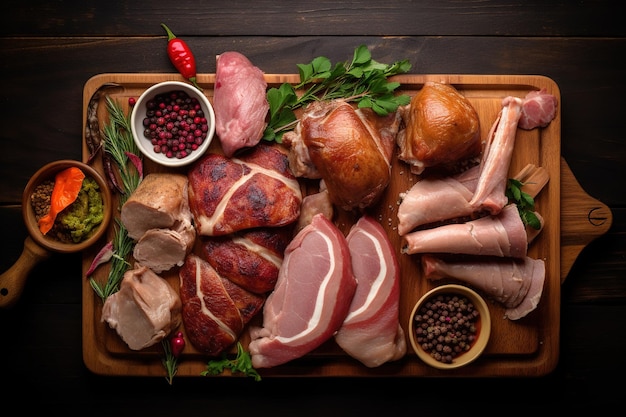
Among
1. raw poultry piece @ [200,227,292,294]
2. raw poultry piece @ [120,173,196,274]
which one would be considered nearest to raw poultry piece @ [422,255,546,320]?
raw poultry piece @ [200,227,292,294]

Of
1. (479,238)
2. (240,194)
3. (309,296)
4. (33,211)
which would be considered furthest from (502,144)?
(33,211)

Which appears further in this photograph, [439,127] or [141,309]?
[141,309]

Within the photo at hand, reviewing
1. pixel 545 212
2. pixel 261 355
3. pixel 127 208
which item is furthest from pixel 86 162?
pixel 545 212

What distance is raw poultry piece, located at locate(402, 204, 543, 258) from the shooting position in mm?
2527

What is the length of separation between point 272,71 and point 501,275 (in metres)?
1.63

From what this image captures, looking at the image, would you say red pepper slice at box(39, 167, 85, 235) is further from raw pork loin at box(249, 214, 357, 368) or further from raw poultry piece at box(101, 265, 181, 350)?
raw pork loin at box(249, 214, 357, 368)

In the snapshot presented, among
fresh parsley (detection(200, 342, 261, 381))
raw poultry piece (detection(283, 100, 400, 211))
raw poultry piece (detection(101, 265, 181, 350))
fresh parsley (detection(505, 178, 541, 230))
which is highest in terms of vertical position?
raw poultry piece (detection(283, 100, 400, 211))

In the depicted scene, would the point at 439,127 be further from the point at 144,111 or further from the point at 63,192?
the point at 63,192

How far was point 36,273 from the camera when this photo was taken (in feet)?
9.27

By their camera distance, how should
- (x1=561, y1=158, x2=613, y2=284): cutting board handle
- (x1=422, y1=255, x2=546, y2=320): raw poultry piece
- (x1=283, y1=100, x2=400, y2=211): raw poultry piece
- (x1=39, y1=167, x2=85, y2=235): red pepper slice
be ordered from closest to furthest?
(x1=283, y1=100, x2=400, y2=211): raw poultry piece
(x1=39, y1=167, x2=85, y2=235): red pepper slice
(x1=422, y1=255, x2=546, y2=320): raw poultry piece
(x1=561, y1=158, x2=613, y2=284): cutting board handle

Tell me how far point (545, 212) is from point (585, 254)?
17.1 inches

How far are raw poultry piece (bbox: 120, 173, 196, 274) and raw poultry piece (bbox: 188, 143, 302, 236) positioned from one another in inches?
2.4

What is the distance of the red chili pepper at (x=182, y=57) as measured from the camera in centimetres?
265

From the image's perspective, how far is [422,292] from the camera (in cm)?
269
